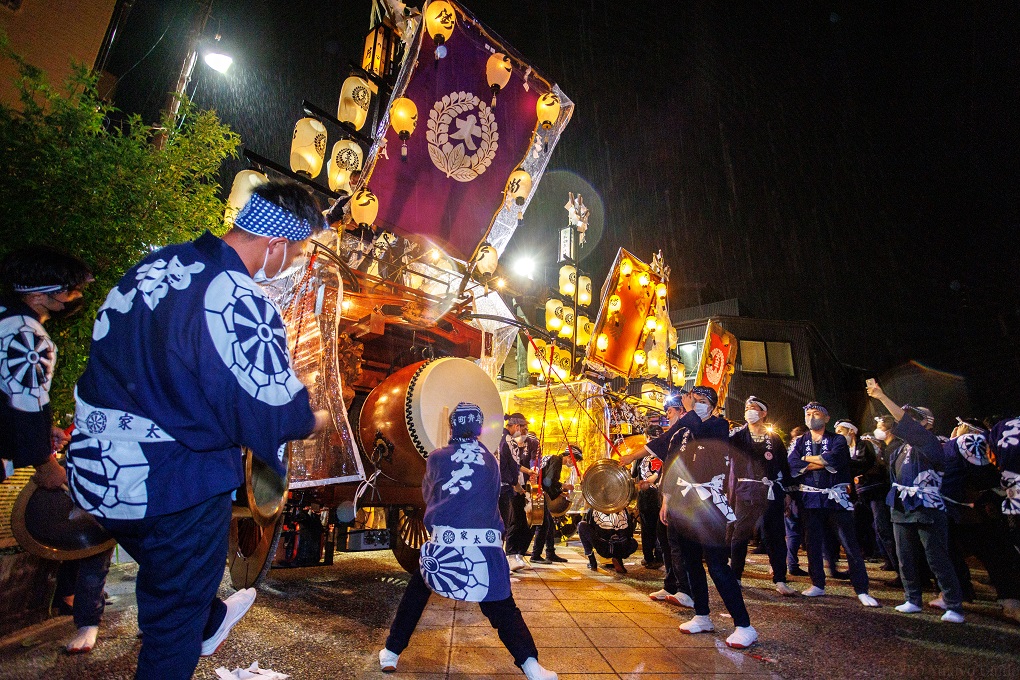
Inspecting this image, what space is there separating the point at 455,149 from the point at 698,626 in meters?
6.40

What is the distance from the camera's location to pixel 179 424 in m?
1.47

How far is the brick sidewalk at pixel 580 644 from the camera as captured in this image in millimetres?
3123

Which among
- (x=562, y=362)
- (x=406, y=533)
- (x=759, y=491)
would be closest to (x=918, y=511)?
(x=759, y=491)

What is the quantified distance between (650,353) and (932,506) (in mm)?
10583

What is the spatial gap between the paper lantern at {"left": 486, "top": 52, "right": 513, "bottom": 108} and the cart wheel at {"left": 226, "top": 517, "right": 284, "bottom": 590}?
6.62 metres

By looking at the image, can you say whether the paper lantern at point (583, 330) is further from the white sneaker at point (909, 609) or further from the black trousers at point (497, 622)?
the black trousers at point (497, 622)

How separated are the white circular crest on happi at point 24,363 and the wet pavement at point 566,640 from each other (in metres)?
1.58

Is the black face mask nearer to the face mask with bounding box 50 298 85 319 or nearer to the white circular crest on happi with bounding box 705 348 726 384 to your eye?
the face mask with bounding box 50 298 85 319

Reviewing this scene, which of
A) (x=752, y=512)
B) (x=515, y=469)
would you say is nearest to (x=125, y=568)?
(x=515, y=469)

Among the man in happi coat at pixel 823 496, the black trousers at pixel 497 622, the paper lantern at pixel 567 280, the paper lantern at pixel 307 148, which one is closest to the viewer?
the black trousers at pixel 497 622

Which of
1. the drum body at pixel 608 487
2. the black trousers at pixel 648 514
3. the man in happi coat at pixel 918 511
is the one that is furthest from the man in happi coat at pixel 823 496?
the drum body at pixel 608 487

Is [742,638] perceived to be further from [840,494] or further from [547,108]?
[547,108]

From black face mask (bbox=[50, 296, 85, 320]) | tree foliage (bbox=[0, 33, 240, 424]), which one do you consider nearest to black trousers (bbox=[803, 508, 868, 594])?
black face mask (bbox=[50, 296, 85, 320])

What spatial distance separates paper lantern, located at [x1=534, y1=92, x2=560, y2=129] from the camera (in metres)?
7.83
